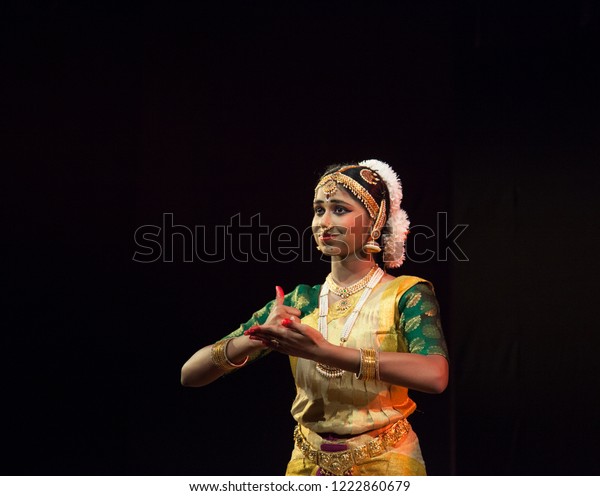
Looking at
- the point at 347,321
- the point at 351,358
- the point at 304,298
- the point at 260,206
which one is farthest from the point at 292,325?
the point at 260,206

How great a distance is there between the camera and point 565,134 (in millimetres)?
3154

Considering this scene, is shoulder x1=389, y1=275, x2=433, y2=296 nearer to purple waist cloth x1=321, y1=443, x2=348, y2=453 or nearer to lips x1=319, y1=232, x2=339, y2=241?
lips x1=319, y1=232, x2=339, y2=241

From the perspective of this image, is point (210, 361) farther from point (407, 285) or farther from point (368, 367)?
point (407, 285)

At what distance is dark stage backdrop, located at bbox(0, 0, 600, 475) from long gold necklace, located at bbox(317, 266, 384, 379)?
819 millimetres

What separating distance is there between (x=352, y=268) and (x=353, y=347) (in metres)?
0.25

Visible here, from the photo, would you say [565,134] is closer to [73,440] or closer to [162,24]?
[162,24]

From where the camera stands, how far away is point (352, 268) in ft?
7.95

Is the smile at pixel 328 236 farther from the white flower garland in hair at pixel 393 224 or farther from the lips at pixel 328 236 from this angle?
the white flower garland in hair at pixel 393 224

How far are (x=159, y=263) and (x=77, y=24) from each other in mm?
971

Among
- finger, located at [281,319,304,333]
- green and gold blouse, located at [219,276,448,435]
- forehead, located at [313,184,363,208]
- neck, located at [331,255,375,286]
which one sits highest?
forehead, located at [313,184,363,208]

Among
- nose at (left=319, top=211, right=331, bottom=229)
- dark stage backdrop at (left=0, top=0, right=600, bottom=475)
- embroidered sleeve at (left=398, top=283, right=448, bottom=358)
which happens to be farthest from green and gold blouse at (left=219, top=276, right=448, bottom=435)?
dark stage backdrop at (left=0, top=0, right=600, bottom=475)

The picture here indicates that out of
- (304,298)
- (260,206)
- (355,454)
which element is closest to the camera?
(355,454)

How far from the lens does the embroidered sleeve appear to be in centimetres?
220

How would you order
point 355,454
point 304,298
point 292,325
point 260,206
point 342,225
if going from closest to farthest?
point 292,325 < point 355,454 < point 342,225 < point 304,298 < point 260,206
